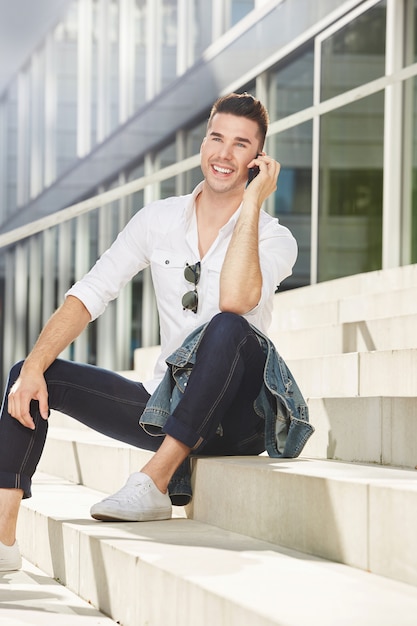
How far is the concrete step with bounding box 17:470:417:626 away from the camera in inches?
68.3

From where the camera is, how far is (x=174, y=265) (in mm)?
3062

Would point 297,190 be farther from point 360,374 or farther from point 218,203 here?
point 218,203

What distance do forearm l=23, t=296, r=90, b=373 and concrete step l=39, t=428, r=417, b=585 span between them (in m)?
0.48

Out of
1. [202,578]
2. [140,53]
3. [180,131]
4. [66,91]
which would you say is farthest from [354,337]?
[66,91]

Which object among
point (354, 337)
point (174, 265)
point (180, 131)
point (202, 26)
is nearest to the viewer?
point (174, 265)

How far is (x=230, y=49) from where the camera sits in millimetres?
9055

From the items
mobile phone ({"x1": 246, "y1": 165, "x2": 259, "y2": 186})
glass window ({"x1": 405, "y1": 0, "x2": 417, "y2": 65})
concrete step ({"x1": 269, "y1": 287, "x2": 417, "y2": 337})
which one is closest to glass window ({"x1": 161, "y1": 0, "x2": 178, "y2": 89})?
glass window ({"x1": 405, "y1": 0, "x2": 417, "y2": 65})

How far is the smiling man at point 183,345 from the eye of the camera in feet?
8.82

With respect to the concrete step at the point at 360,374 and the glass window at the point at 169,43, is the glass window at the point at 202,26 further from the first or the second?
the concrete step at the point at 360,374

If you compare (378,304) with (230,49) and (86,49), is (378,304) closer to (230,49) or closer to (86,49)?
(230,49)

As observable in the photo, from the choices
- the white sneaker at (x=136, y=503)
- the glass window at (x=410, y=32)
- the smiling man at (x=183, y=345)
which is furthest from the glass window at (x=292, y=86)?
the white sneaker at (x=136, y=503)

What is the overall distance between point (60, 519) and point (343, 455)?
787mm

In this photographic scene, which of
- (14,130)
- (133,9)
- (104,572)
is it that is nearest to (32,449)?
(104,572)

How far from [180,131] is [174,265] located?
7267mm
